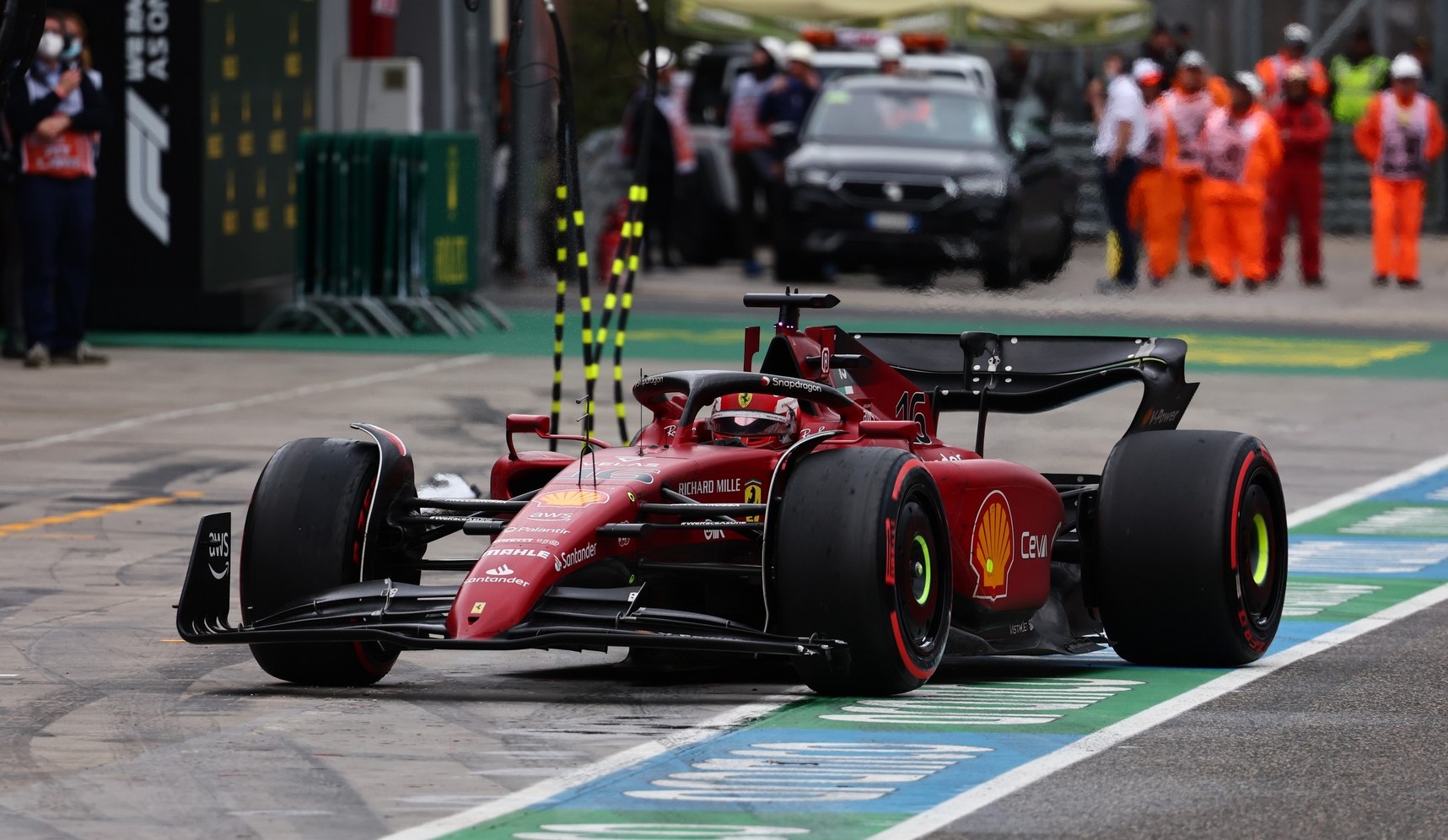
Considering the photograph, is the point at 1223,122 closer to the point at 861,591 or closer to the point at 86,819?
the point at 861,591

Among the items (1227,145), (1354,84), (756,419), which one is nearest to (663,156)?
(1227,145)

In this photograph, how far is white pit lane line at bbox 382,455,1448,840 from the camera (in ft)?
21.0

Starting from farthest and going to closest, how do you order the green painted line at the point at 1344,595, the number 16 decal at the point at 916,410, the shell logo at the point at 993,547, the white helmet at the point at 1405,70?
the white helmet at the point at 1405,70 → the green painted line at the point at 1344,595 → the number 16 decal at the point at 916,410 → the shell logo at the point at 993,547

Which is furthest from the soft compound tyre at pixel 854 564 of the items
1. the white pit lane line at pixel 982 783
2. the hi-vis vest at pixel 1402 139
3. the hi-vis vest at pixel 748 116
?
the hi-vis vest at pixel 748 116

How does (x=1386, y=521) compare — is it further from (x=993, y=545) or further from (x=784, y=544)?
(x=784, y=544)

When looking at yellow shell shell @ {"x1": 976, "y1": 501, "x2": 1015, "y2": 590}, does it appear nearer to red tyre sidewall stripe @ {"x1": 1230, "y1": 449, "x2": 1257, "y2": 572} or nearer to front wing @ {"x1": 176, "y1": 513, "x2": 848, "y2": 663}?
red tyre sidewall stripe @ {"x1": 1230, "y1": 449, "x2": 1257, "y2": 572}

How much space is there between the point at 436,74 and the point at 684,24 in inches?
400

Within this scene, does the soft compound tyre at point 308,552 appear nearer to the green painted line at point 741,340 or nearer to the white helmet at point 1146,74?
the green painted line at point 741,340

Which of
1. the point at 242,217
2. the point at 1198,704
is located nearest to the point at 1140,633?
the point at 1198,704

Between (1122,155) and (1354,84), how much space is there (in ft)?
32.2

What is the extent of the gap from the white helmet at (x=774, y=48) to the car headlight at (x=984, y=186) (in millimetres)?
4209

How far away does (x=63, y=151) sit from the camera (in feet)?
60.3

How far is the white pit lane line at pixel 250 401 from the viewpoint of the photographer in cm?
1552

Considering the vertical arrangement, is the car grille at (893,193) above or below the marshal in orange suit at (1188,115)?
below
